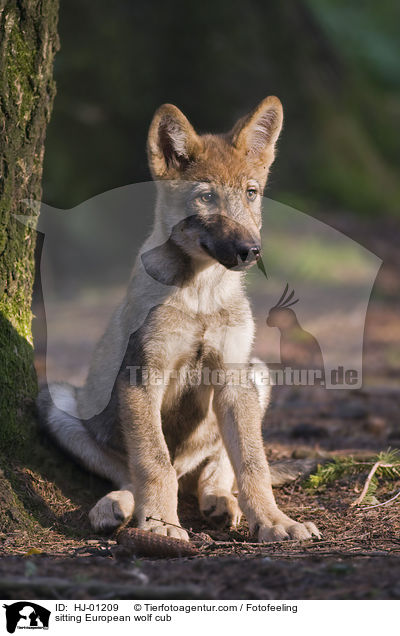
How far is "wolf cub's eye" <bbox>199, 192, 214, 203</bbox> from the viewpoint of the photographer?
4.53 meters

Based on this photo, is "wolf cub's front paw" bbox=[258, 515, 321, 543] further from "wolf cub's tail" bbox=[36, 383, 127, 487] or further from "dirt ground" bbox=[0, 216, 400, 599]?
"wolf cub's tail" bbox=[36, 383, 127, 487]

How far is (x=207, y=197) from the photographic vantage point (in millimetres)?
4535

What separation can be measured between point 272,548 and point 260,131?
101 inches

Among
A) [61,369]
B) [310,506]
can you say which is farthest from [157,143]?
[61,369]

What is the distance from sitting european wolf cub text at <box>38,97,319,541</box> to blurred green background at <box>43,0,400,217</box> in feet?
32.4

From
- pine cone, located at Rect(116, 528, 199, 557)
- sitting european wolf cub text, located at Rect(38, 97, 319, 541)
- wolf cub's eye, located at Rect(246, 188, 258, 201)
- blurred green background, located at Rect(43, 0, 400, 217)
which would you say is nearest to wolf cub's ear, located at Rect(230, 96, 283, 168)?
sitting european wolf cub text, located at Rect(38, 97, 319, 541)

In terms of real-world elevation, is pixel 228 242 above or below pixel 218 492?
above

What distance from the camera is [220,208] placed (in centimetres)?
450

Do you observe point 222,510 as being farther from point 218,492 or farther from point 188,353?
point 188,353

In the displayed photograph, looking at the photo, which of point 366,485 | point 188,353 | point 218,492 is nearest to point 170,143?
point 188,353

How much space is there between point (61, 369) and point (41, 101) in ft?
16.6

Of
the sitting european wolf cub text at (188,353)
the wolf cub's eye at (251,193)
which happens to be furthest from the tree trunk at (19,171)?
the wolf cub's eye at (251,193)

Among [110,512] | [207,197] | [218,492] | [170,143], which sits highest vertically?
[170,143]

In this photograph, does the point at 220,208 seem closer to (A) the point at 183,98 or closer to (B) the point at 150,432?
(B) the point at 150,432
